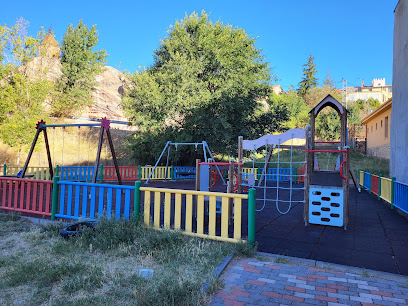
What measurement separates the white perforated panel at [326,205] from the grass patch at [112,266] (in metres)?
2.68

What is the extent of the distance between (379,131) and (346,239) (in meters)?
22.6

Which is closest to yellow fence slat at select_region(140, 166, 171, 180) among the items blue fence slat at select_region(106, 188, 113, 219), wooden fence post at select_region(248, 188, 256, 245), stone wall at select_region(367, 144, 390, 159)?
blue fence slat at select_region(106, 188, 113, 219)

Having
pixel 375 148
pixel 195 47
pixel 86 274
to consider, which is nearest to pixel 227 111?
pixel 195 47

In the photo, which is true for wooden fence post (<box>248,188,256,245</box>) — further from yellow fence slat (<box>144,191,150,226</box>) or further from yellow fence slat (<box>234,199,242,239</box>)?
yellow fence slat (<box>144,191,150,226</box>)

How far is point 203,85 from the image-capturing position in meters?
19.1

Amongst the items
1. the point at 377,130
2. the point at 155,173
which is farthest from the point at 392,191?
the point at 377,130

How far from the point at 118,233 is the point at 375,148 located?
27121mm

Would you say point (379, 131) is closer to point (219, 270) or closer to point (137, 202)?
point (137, 202)

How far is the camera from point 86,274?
129 inches

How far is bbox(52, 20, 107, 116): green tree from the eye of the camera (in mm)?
28578

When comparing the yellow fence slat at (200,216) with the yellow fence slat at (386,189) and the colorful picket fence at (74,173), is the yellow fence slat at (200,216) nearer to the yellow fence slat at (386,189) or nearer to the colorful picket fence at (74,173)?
the yellow fence slat at (386,189)

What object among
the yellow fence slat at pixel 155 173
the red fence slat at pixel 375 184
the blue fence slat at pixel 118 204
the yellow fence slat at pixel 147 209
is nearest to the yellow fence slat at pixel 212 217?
the yellow fence slat at pixel 147 209

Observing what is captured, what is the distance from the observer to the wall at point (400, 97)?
29.0ft

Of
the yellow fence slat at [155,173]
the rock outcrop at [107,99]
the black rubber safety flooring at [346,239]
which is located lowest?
the black rubber safety flooring at [346,239]
